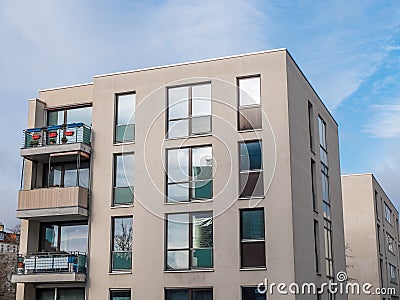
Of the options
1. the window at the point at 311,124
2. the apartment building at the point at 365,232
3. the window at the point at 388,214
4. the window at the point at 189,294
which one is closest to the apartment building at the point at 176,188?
the window at the point at 189,294

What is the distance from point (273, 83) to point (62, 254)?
10033 millimetres

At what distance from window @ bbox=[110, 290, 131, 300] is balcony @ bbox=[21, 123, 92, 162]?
17.7 feet

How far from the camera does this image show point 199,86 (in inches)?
893

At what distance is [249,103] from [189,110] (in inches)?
91.0

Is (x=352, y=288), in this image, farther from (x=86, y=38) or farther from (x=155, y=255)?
(x=86, y=38)

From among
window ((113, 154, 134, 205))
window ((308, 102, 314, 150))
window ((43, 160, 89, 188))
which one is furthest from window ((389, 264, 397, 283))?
window ((43, 160, 89, 188))

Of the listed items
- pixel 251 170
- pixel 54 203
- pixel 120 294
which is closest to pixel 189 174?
pixel 251 170

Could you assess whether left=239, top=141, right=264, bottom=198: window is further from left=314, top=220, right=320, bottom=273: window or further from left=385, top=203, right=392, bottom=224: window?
left=385, top=203, right=392, bottom=224: window

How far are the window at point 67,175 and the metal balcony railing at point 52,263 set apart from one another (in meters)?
2.85

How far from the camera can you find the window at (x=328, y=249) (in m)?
25.7

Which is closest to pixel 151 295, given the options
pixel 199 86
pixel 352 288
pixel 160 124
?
pixel 160 124

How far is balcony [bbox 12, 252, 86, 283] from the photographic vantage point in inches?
864

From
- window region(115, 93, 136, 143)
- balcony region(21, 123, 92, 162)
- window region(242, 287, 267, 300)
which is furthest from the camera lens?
window region(115, 93, 136, 143)

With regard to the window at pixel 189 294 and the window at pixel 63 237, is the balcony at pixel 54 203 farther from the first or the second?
the window at pixel 189 294
